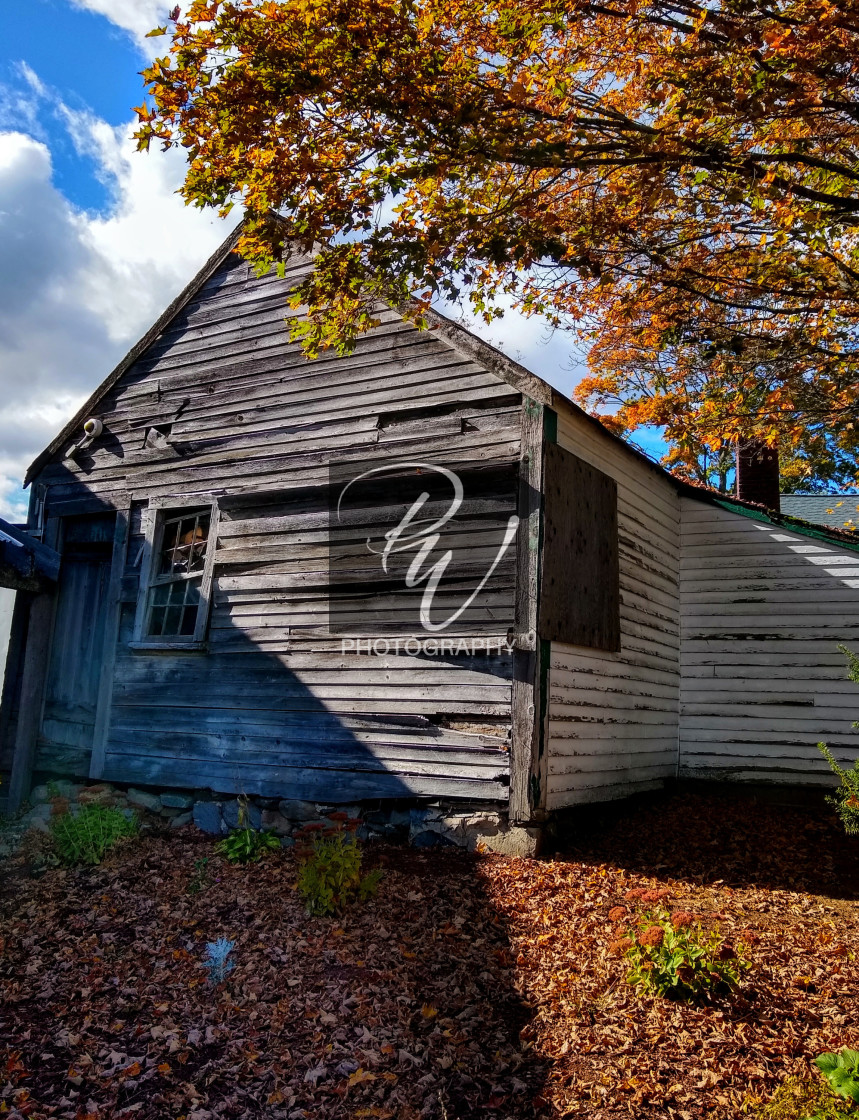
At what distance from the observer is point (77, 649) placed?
10.5m

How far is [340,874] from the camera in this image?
6.03 metres

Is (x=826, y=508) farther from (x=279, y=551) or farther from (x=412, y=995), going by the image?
(x=412, y=995)

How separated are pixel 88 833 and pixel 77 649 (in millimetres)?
3520

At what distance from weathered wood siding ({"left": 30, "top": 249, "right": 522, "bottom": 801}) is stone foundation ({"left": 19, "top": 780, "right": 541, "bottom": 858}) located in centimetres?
18

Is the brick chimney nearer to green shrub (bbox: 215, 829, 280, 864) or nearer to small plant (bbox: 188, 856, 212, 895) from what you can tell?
green shrub (bbox: 215, 829, 280, 864)

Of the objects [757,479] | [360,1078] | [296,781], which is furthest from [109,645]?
[757,479]

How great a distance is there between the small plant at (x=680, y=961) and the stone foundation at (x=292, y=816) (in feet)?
6.88

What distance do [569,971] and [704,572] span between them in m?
6.49

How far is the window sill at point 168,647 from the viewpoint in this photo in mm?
9055

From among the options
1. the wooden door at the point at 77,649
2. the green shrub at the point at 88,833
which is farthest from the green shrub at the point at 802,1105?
the wooden door at the point at 77,649

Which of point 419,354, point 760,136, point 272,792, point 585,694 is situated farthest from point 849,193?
point 272,792

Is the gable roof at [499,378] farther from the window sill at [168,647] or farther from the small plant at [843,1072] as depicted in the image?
the small plant at [843,1072]

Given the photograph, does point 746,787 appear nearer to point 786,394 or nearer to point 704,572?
point 704,572

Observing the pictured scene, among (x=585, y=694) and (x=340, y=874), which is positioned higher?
(x=585, y=694)
